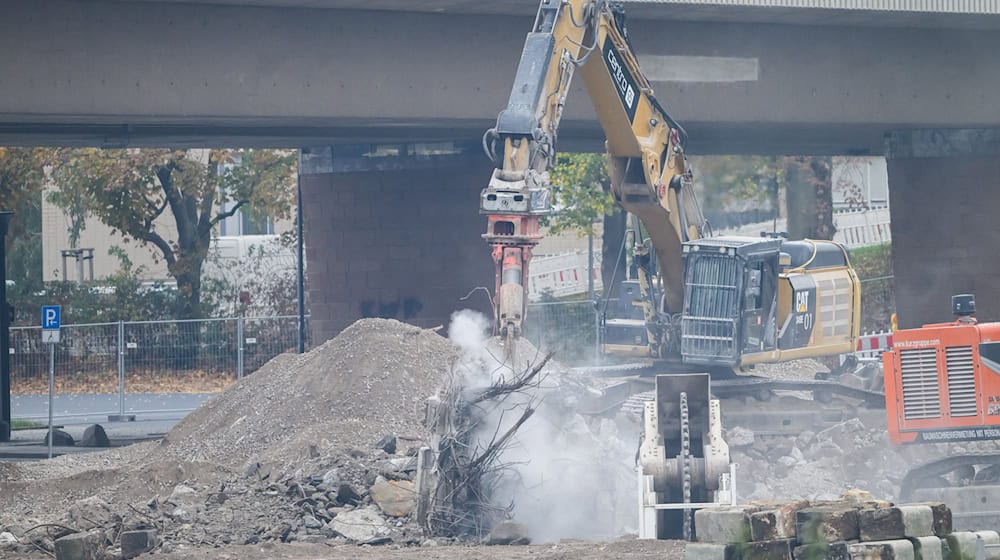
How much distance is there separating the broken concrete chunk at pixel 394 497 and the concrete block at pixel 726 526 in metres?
5.00

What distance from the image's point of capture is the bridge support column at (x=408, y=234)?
2783cm

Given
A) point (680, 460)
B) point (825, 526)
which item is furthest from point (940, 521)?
point (680, 460)

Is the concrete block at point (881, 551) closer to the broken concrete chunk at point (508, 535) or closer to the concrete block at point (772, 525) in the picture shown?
the concrete block at point (772, 525)

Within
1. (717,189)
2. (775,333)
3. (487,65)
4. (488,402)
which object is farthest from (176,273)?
(488,402)

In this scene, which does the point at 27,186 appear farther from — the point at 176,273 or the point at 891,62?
the point at 891,62

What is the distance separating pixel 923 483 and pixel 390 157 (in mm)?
14366

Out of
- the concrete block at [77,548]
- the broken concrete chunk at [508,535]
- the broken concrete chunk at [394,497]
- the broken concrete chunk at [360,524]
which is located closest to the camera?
the concrete block at [77,548]

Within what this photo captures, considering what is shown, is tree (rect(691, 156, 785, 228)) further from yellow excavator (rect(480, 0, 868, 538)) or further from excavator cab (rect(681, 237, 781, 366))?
excavator cab (rect(681, 237, 781, 366))

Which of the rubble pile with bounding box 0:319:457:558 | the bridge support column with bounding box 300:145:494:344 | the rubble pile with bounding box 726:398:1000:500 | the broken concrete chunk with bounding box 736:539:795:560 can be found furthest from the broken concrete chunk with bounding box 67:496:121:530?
the bridge support column with bounding box 300:145:494:344

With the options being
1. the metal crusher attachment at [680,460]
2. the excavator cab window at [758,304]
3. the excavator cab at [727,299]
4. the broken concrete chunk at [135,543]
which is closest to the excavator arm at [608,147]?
the excavator cab at [727,299]

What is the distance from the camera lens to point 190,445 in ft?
68.8

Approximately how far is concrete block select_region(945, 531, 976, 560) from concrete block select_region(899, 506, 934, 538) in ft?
0.55

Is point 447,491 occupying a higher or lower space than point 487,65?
lower

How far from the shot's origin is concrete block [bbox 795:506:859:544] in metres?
10.5
